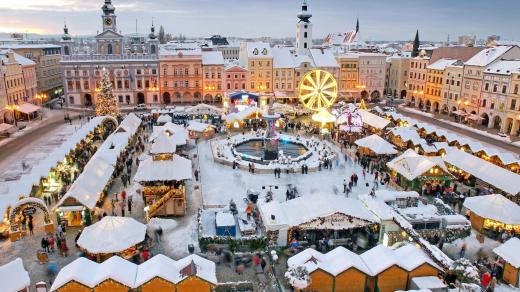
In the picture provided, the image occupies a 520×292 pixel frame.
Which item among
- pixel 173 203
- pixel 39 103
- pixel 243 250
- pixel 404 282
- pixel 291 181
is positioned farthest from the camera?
pixel 39 103

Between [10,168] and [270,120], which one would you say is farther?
[270,120]

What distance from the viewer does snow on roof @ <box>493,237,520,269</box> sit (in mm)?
17461

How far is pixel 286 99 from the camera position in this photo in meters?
64.5

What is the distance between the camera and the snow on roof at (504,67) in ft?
151

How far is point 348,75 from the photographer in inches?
2692

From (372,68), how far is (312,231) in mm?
53269

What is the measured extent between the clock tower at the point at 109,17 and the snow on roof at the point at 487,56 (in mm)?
49459

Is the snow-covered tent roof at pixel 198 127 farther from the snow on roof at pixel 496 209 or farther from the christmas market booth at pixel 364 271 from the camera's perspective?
the christmas market booth at pixel 364 271

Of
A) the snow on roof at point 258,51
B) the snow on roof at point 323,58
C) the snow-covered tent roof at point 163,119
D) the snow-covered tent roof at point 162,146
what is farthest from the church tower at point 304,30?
the snow-covered tent roof at point 162,146

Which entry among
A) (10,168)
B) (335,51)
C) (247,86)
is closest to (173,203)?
(10,168)

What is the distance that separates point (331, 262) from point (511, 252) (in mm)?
8009

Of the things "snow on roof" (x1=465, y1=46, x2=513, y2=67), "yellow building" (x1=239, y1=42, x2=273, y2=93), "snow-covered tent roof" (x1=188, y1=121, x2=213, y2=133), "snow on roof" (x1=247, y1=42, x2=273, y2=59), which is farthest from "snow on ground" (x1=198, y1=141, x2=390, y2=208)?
"snow on roof" (x1=247, y1=42, x2=273, y2=59)

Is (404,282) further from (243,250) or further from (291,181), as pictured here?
(291,181)

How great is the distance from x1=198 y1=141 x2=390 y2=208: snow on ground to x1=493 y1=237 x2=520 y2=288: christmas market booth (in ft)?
34.3
